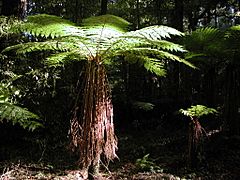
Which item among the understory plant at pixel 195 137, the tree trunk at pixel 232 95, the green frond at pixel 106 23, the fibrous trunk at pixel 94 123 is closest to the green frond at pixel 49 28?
the green frond at pixel 106 23

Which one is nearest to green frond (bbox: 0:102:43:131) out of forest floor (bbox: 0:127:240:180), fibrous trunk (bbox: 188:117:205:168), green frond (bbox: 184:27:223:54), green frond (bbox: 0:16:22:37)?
forest floor (bbox: 0:127:240:180)

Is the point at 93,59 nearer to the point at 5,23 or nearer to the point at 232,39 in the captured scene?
the point at 5,23

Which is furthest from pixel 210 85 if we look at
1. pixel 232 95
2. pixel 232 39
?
pixel 232 39

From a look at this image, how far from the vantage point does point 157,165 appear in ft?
18.4

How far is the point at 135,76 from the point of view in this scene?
14977 millimetres

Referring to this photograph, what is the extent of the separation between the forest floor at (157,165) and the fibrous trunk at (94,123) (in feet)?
5.43

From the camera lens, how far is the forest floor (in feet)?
16.4

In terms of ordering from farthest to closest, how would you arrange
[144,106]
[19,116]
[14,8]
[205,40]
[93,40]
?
1. [144,106]
2. [205,40]
3. [14,8]
4. [19,116]
5. [93,40]

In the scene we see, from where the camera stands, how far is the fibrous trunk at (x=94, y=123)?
9.25 feet

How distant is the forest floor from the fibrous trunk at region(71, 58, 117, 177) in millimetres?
1655

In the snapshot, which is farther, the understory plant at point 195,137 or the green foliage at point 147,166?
the green foliage at point 147,166

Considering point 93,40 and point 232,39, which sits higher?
point 232,39

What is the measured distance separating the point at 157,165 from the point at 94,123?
308 cm

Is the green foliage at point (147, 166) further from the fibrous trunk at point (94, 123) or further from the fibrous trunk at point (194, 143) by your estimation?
the fibrous trunk at point (94, 123)
